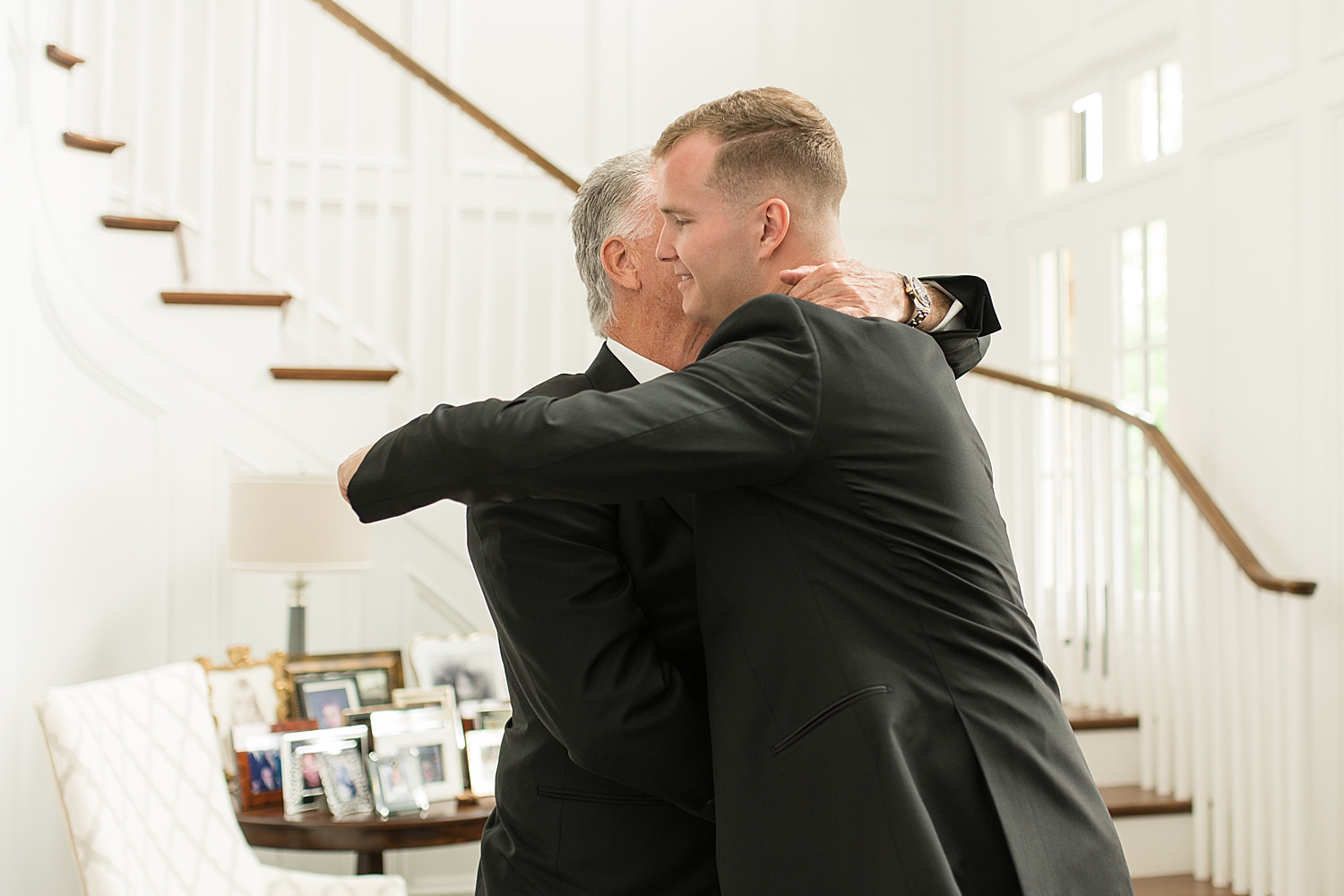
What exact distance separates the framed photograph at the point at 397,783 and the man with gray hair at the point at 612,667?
1519 mm

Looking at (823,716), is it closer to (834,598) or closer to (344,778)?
(834,598)

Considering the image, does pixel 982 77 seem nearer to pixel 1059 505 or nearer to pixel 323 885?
pixel 1059 505

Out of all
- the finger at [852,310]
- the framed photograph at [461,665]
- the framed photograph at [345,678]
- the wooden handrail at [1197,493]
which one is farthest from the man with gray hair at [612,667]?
the wooden handrail at [1197,493]

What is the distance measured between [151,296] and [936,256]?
396cm

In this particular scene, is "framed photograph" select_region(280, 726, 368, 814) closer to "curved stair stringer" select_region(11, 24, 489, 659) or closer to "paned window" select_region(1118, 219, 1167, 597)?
"curved stair stringer" select_region(11, 24, 489, 659)

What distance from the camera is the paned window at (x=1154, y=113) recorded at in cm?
453

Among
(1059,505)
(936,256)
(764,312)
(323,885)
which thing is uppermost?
(936,256)

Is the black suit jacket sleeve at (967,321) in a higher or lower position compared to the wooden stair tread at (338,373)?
lower

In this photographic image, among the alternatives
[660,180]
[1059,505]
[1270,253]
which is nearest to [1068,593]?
[1059,505]

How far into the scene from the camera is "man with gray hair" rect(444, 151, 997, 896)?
40.6 inches

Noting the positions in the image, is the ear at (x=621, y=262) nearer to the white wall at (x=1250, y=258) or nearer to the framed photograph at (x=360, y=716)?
the framed photograph at (x=360, y=716)

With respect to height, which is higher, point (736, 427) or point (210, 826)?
point (736, 427)

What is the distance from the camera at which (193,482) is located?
3258 mm

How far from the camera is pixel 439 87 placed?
3801 mm
